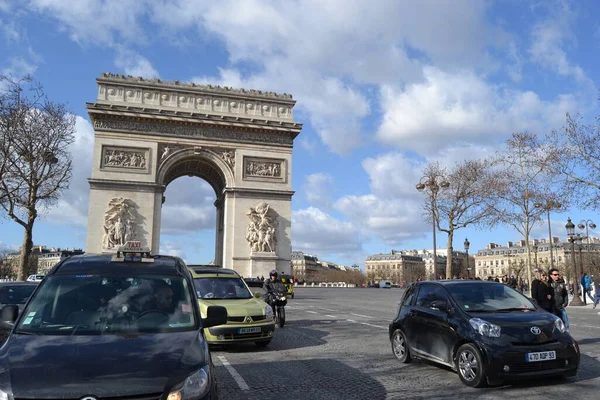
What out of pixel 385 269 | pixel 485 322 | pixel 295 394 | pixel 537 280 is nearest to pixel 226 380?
pixel 295 394

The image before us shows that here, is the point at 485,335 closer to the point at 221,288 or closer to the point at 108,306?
the point at 108,306

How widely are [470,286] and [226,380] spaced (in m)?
3.58

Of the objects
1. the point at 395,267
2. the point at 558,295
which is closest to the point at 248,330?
the point at 558,295

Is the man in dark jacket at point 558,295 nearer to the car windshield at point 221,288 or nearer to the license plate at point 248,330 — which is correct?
Answer: the license plate at point 248,330

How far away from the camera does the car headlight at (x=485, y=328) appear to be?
616 centimetres

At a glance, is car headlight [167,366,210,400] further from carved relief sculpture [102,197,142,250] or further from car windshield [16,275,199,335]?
carved relief sculpture [102,197,142,250]

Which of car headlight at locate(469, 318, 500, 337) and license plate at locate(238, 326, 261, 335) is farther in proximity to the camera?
license plate at locate(238, 326, 261, 335)

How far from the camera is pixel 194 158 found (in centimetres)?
3316

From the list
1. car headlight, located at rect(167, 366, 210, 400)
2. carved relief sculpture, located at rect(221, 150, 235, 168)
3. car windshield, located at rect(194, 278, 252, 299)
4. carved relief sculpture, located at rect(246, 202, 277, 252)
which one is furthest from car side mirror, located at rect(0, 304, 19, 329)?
carved relief sculpture, located at rect(221, 150, 235, 168)

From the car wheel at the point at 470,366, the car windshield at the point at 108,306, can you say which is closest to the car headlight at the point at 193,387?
the car windshield at the point at 108,306

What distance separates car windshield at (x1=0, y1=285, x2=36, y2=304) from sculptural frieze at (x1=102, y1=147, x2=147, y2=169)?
22.0 meters

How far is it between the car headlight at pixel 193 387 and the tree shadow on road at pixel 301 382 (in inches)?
93.3

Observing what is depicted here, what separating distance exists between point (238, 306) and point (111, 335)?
557cm

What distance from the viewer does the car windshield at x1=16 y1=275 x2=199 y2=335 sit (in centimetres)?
412
